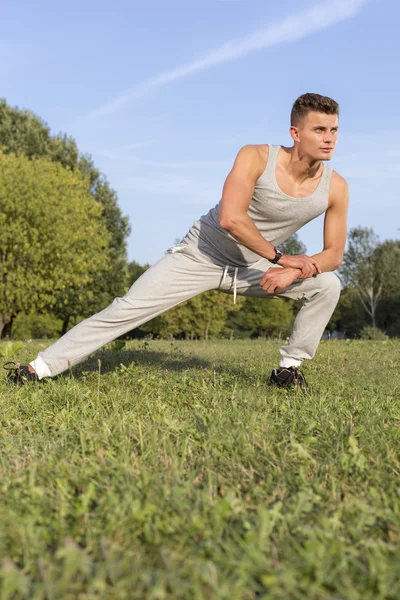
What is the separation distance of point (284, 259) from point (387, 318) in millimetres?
69891

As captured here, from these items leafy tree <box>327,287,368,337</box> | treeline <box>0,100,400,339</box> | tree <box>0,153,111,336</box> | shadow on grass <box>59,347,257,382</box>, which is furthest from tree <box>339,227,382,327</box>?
shadow on grass <box>59,347,257,382</box>

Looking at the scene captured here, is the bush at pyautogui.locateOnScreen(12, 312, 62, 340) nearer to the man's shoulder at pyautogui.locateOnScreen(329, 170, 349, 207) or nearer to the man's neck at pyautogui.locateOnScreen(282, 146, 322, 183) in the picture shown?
the man's shoulder at pyautogui.locateOnScreen(329, 170, 349, 207)

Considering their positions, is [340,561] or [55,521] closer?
[340,561]

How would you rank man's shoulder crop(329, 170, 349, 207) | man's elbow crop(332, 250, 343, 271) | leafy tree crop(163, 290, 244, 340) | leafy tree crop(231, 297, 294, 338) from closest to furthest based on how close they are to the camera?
man's shoulder crop(329, 170, 349, 207)
man's elbow crop(332, 250, 343, 271)
leafy tree crop(163, 290, 244, 340)
leafy tree crop(231, 297, 294, 338)

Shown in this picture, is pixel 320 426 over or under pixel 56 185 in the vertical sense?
under

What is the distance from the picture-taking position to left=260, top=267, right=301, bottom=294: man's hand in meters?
5.11

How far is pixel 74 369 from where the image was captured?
6.98 meters

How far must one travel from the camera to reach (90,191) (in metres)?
38.8

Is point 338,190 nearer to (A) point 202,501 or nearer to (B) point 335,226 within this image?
(B) point 335,226

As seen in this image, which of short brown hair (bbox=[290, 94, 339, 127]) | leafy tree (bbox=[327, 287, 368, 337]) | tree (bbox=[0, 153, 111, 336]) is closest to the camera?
short brown hair (bbox=[290, 94, 339, 127])

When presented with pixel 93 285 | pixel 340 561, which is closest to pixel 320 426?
pixel 340 561

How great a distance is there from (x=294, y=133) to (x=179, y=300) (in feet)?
5.69

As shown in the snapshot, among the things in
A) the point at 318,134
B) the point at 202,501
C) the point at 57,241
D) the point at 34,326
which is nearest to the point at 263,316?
the point at 34,326

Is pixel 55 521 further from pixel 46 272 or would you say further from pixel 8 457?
pixel 46 272
